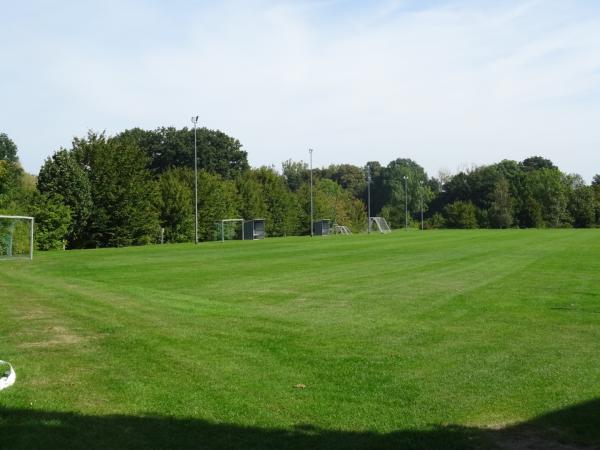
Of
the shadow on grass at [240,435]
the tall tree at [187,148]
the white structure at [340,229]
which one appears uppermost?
the tall tree at [187,148]

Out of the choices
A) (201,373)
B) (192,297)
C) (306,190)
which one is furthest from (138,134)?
(201,373)

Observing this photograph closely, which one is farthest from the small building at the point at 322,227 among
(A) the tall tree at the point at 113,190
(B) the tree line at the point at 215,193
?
(A) the tall tree at the point at 113,190

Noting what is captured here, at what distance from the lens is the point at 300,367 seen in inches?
351

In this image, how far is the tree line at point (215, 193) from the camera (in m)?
44.8

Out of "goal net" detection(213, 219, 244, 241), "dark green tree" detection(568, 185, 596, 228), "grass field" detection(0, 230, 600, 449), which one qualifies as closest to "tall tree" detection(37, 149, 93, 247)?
"goal net" detection(213, 219, 244, 241)

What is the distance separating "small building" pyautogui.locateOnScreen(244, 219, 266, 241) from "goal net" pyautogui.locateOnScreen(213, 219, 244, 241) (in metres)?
0.53

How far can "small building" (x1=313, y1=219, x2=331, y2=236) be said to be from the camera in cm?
8006

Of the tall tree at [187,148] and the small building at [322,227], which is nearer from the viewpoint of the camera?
the small building at [322,227]

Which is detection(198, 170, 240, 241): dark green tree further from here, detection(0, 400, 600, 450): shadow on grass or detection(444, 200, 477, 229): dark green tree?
detection(444, 200, 477, 229): dark green tree

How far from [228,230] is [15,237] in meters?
30.5

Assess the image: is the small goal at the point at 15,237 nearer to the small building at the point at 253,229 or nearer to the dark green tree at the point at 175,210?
the dark green tree at the point at 175,210

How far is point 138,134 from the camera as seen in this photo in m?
100

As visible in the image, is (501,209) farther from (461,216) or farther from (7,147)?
(7,147)

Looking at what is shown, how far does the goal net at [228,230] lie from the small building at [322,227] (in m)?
16.3
